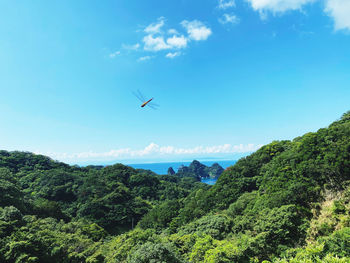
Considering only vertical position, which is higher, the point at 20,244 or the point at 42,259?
the point at 20,244

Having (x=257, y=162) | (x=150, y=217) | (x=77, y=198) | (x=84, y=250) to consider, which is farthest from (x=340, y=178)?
(x=77, y=198)

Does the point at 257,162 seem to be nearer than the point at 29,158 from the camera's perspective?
Yes

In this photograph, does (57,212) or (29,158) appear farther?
(29,158)

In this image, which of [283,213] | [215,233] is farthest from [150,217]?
Result: [283,213]

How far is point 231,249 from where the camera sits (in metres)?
13.2

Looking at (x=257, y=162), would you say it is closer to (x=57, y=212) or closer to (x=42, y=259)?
(x=42, y=259)

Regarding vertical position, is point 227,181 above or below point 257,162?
below

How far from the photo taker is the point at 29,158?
271 ft

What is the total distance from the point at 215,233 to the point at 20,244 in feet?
60.8

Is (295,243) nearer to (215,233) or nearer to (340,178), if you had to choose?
(215,233)

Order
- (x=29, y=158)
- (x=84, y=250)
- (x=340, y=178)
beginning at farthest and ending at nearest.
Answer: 1. (x=29, y=158)
2. (x=84, y=250)
3. (x=340, y=178)

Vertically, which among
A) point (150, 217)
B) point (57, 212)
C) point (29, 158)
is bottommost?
point (150, 217)

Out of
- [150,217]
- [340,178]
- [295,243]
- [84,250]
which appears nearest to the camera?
[295,243]

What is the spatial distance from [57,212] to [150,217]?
2087 centimetres
